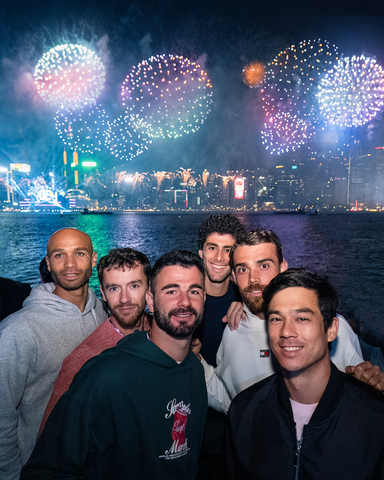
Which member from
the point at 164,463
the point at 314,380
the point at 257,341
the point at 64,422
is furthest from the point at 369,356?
the point at 64,422

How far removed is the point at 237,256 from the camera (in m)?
4.75

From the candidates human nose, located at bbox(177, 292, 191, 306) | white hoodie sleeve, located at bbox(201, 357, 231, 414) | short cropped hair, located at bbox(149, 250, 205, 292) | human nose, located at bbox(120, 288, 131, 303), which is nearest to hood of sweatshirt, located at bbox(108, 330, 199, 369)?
human nose, located at bbox(177, 292, 191, 306)

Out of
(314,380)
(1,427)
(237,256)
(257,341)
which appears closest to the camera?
(314,380)

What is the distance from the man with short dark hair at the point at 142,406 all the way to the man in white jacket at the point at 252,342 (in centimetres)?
80

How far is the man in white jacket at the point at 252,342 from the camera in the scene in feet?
13.2

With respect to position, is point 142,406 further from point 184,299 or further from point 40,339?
point 40,339

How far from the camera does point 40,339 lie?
4.10 metres

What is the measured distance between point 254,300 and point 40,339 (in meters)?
3.18

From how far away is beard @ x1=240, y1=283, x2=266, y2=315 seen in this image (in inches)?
165

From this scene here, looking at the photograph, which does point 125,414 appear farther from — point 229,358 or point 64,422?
point 229,358

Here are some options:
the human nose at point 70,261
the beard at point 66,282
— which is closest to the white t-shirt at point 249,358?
the beard at point 66,282

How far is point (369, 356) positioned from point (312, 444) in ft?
18.9

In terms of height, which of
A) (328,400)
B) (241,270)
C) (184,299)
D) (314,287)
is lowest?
(328,400)

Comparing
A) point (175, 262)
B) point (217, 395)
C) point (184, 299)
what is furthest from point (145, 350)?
point (217, 395)
